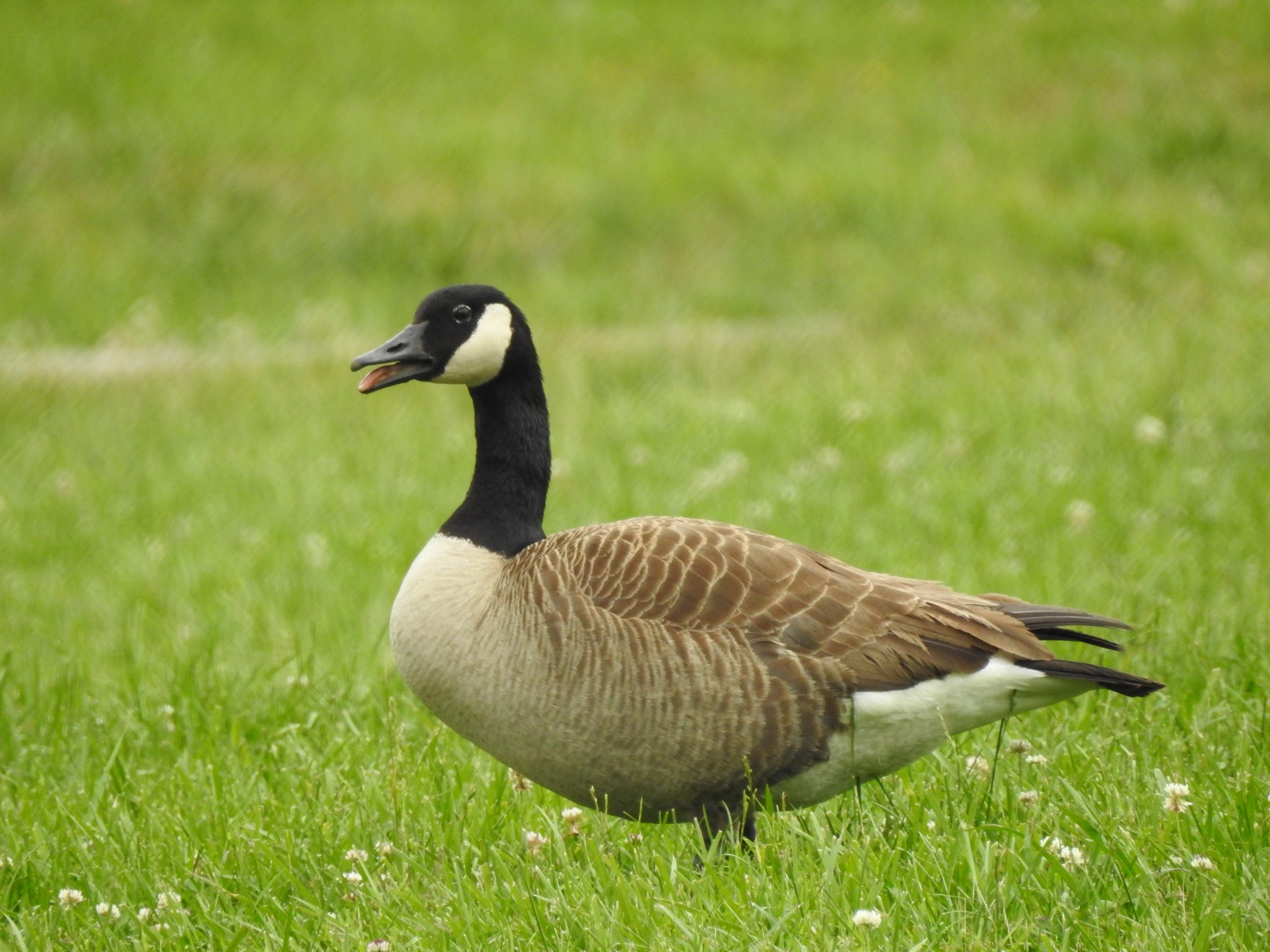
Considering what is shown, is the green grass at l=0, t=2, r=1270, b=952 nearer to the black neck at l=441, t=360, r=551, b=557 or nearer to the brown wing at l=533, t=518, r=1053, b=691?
the brown wing at l=533, t=518, r=1053, b=691

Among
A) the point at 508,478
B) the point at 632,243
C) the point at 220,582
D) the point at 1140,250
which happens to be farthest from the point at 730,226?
the point at 508,478

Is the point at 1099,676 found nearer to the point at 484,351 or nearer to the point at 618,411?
the point at 484,351

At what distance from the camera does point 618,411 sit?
30.2 ft

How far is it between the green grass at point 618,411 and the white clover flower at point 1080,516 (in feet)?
0.17

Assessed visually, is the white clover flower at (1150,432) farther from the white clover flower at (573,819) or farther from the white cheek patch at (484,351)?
the white clover flower at (573,819)

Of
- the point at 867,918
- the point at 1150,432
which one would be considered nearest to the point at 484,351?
the point at 867,918

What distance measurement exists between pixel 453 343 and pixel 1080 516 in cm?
378

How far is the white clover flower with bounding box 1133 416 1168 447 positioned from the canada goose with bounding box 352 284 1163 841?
4207 mm

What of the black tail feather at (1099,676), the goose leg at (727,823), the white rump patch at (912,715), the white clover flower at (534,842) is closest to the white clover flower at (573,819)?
the white clover flower at (534,842)

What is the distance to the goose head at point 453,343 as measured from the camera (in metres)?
4.13

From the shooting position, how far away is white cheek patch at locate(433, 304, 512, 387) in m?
4.13

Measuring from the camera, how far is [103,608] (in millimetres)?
6594

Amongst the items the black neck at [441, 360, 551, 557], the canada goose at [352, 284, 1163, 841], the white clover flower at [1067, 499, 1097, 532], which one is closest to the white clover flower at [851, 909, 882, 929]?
the canada goose at [352, 284, 1163, 841]

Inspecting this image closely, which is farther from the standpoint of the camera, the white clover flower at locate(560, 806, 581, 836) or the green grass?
the white clover flower at locate(560, 806, 581, 836)
